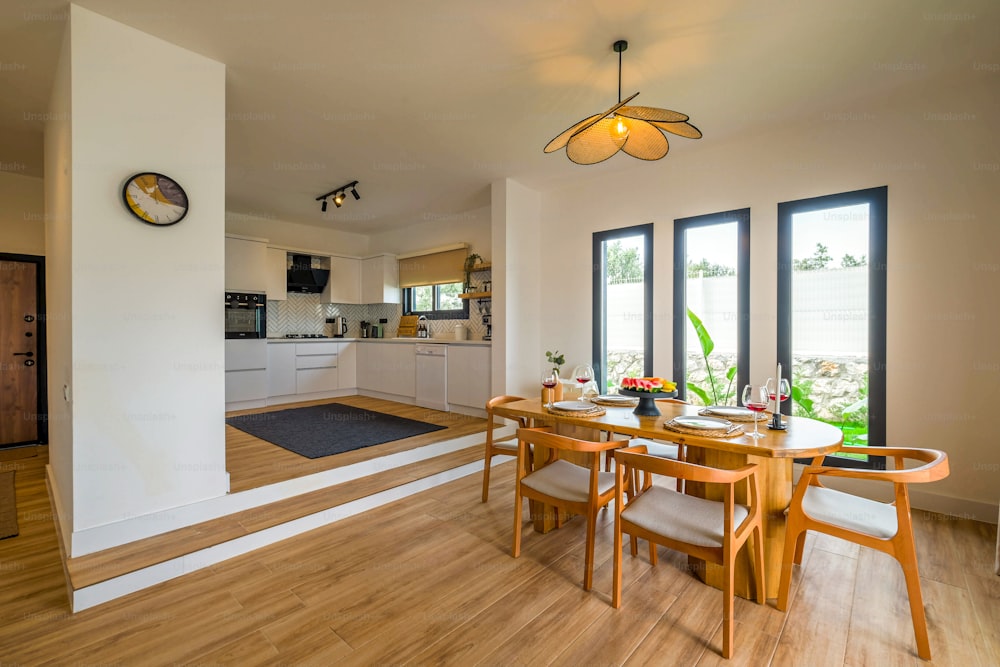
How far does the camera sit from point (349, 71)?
2775 mm

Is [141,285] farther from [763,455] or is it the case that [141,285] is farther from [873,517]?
[873,517]

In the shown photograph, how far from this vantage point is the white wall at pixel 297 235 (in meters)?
6.20

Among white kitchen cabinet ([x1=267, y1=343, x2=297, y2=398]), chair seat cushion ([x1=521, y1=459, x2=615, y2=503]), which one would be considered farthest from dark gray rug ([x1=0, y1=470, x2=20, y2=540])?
chair seat cushion ([x1=521, y1=459, x2=615, y2=503])

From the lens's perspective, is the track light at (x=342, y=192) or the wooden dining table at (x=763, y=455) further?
the track light at (x=342, y=192)

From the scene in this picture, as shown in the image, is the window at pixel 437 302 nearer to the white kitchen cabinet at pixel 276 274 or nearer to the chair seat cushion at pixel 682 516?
the white kitchen cabinet at pixel 276 274

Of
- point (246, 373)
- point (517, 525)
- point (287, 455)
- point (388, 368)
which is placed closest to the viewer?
point (517, 525)

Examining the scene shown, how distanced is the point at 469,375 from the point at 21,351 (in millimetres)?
4540

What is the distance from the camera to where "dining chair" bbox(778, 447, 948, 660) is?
1.71m

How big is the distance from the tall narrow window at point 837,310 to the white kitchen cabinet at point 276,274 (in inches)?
236

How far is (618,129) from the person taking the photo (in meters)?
2.41

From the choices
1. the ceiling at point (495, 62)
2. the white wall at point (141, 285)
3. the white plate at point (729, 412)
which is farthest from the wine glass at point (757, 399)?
the white wall at point (141, 285)

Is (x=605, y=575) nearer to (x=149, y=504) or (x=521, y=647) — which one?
(x=521, y=647)

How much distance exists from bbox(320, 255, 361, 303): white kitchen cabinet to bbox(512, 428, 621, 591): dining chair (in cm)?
526

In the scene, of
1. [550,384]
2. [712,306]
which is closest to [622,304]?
[712,306]
